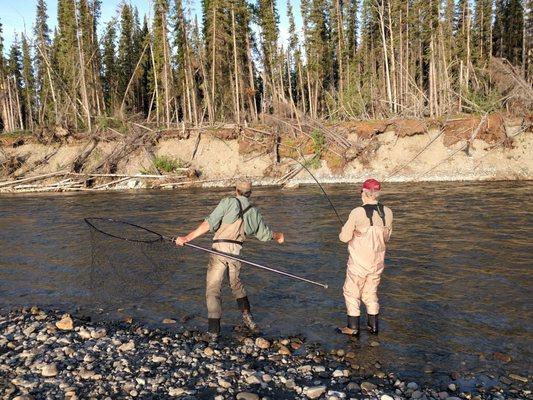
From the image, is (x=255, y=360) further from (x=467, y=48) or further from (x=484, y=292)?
(x=467, y=48)

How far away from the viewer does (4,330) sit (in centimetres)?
664

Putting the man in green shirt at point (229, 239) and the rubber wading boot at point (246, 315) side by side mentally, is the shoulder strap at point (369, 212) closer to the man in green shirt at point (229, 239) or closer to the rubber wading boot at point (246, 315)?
the man in green shirt at point (229, 239)

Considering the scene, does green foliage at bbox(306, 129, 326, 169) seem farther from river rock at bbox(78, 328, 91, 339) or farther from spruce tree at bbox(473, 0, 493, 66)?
spruce tree at bbox(473, 0, 493, 66)

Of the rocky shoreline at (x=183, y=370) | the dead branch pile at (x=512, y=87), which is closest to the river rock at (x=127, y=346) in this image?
the rocky shoreline at (x=183, y=370)

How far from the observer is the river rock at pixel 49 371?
16.5 ft

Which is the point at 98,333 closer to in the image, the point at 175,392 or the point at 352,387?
the point at 175,392

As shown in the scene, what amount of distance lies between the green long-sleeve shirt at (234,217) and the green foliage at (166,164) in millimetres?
27896

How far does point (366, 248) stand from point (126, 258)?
408 centimetres

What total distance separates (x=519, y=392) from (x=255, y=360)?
3046 mm

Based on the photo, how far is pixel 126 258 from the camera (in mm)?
7551

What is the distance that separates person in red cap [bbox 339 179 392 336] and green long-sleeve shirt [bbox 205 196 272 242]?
48.4 inches

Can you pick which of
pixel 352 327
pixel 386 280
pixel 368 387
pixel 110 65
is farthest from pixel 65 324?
pixel 110 65

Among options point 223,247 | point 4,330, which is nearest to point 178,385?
point 223,247

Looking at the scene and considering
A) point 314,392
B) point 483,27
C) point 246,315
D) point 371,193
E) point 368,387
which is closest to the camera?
point 314,392
